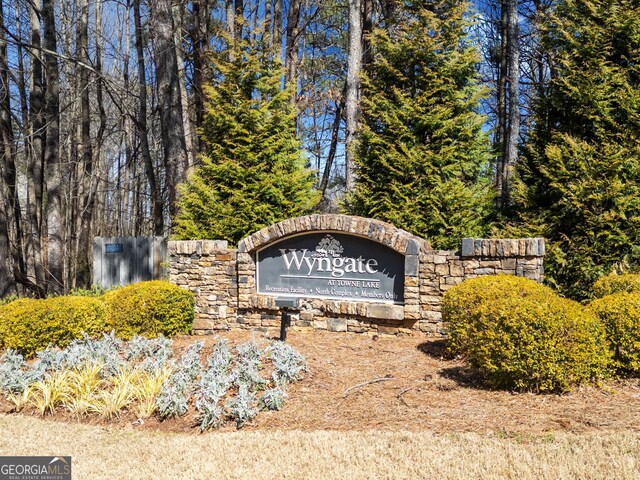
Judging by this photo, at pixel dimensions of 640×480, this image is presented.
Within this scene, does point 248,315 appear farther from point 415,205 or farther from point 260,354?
point 415,205

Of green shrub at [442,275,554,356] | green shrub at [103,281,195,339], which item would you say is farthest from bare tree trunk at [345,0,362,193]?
green shrub at [442,275,554,356]

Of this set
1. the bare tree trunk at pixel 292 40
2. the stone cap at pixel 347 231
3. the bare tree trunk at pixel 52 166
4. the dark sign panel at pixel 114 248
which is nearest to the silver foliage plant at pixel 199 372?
the stone cap at pixel 347 231

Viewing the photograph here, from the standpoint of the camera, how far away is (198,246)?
797 centimetres

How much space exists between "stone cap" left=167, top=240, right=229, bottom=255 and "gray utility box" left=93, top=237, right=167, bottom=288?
2.60 metres

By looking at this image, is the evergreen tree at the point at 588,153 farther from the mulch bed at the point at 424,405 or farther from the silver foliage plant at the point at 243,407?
the silver foliage plant at the point at 243,407

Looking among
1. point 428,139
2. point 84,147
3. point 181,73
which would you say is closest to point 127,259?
point 84,147


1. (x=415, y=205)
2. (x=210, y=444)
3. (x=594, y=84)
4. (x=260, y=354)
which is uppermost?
(x=594, y=84)

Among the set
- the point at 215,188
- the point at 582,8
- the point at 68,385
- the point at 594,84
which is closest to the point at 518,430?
the point at 68,385

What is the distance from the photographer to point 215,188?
30.0 ft

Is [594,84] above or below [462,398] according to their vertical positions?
above

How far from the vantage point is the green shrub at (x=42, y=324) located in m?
6.29

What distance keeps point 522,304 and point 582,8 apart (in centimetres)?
609

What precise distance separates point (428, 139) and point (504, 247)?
2.83 metres

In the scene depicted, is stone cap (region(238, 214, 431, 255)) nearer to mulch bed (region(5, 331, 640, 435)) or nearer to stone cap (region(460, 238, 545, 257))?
stone cap (region(460, 238, 545, 257))
